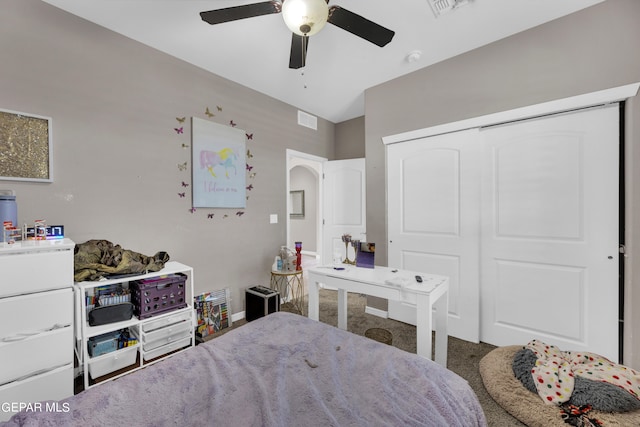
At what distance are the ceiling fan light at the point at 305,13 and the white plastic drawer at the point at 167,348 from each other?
2386 millimetres

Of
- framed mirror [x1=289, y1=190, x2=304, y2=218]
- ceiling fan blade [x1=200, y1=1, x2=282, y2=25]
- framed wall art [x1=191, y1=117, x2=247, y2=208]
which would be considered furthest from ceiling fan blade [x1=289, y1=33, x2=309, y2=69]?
framed mirror [x1=289, y1=190, x2=304, y2=218]

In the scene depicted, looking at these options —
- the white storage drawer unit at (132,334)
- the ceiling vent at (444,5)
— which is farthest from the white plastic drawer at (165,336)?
the ceiling vent at (444,5)

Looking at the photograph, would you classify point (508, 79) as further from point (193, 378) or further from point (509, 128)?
point (193, 378)

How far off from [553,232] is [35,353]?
3.60 m

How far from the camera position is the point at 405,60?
8.52 ft

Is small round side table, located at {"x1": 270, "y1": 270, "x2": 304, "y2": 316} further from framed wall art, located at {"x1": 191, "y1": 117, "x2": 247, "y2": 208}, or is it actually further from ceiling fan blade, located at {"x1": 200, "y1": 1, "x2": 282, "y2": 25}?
ceiling fan blade, located at {"x1": 200, "y1": 1, "x2": 282, "y2": 25}

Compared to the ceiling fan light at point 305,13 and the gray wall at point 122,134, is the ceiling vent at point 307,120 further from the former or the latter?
the ceiling fan light at point 305,13

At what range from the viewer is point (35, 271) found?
4.80 feet

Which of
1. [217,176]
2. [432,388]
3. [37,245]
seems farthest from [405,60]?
[37,245]

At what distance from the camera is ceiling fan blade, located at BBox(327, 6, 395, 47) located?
59.2 inches

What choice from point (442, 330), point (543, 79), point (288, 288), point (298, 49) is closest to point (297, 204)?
point (288, 288)

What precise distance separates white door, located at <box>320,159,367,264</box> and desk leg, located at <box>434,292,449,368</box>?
1942 mm

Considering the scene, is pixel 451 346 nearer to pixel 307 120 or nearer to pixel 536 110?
pixel 536 110

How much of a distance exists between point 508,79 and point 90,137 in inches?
137
